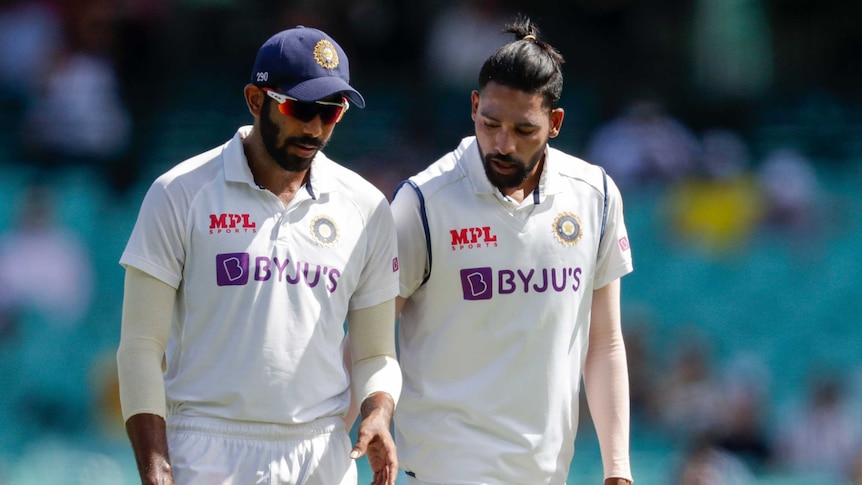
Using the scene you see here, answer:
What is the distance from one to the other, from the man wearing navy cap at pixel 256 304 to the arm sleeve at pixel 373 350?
0.06 m

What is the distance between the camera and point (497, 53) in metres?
4.15

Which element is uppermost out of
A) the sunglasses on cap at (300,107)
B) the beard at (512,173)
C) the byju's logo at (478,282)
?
the sunglasses on cap at (300,107)

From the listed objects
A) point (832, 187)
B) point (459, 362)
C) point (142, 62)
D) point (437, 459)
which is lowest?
point (437, 459)

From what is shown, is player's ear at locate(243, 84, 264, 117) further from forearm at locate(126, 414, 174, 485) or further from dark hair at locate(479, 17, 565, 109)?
forearm at locate(126, 414, 174, 485)

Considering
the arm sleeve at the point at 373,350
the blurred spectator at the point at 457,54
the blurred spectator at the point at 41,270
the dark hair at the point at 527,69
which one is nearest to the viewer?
the arm sleeve at the point at 373,350

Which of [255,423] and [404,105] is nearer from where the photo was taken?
[255,423]

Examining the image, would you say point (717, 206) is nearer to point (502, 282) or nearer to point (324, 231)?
point (502, 282)

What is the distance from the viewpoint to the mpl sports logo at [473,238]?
419 centimetres

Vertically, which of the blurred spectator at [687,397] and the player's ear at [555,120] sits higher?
the player's ear at [555,120]

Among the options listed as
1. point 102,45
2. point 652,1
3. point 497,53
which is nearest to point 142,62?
point 102,45

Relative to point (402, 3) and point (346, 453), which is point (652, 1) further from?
point (346, 453)

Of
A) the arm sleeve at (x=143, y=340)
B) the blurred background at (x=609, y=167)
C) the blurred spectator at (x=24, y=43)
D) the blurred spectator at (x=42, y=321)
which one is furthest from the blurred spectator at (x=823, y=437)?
the arm sleeve at (x=143, y=340)

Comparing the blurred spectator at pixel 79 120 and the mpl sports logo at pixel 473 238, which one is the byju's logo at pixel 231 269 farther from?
the blurred spectator at pixel 79 120

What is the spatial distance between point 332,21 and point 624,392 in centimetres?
691
